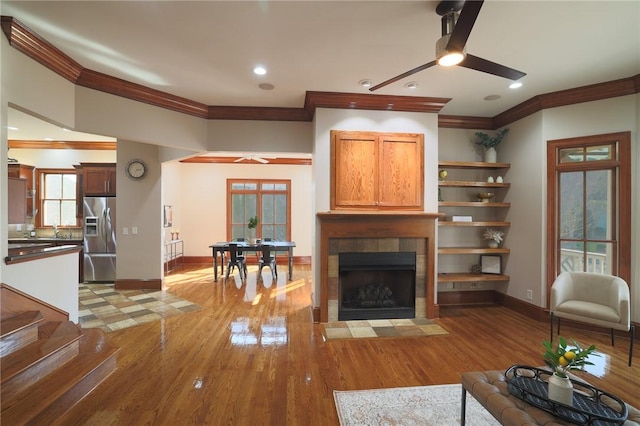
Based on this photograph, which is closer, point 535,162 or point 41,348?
point 41,348

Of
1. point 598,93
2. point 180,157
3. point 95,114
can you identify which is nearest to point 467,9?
point 598,93

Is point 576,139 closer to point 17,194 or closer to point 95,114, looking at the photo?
point 95,114

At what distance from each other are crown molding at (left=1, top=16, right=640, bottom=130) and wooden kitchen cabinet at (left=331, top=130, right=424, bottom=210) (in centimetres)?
44

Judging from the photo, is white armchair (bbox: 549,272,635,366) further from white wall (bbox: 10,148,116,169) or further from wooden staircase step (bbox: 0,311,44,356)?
white wall (bbox: 10,148,116,169)

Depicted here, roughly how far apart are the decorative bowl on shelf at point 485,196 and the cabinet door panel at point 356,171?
192 centimetres

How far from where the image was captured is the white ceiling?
2.12 metres

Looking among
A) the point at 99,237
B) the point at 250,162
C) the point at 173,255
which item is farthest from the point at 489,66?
the point at 173,255

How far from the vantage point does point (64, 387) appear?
6.20 feet

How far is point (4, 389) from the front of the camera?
172 centimetres

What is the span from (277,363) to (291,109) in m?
3.35

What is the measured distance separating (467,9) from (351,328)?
3291 millimetres

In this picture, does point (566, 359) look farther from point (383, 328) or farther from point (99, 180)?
point (99, 180)

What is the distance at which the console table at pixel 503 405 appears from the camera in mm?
1379

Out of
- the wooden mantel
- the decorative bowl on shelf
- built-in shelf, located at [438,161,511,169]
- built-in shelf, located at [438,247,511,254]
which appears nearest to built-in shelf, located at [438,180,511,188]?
the decorative bowl on shelf
